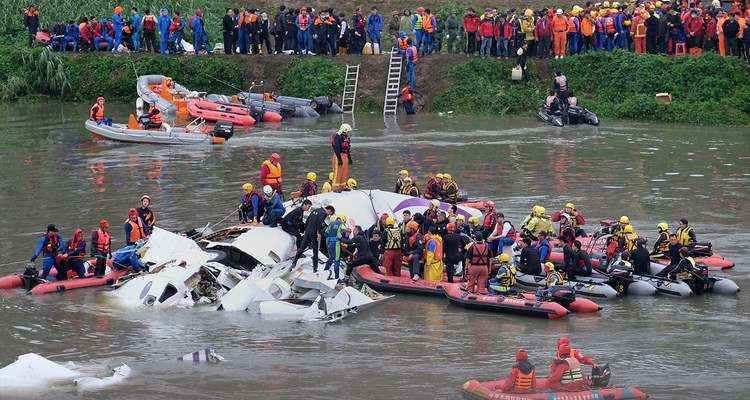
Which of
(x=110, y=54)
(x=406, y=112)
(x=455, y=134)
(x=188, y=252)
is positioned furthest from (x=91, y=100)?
(x=188, y=252)

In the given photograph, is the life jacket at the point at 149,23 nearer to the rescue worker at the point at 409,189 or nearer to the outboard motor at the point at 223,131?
the outboard motor at the point at 223,131

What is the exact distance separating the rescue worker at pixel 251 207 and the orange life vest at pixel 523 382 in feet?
29.8

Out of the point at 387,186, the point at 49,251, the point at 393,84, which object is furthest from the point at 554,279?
the point at 393,84

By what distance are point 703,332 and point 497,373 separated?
12.3 feet

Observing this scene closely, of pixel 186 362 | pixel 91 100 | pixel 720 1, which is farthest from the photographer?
pixel 91 100

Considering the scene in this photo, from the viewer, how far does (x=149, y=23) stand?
45.4m

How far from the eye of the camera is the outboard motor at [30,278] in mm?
23312

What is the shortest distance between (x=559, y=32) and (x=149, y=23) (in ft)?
44.4

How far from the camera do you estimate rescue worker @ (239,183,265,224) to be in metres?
25.4

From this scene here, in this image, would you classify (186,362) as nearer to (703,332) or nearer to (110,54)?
(703,332)

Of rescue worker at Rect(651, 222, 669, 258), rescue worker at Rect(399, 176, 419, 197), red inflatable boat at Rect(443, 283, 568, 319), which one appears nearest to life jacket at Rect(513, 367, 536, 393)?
red inflatable boat at Rect(443, 283, 568, 319)

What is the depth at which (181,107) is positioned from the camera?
138 ft

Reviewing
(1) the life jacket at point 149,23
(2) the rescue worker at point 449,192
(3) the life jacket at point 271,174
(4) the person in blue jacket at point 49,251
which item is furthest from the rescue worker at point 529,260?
(1) the life jacket at point 149,23

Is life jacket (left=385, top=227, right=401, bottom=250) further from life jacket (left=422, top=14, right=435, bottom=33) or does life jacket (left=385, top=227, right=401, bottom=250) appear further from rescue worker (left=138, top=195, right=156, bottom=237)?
life jacket (left=422, top=14, right=435, bottom=33)
